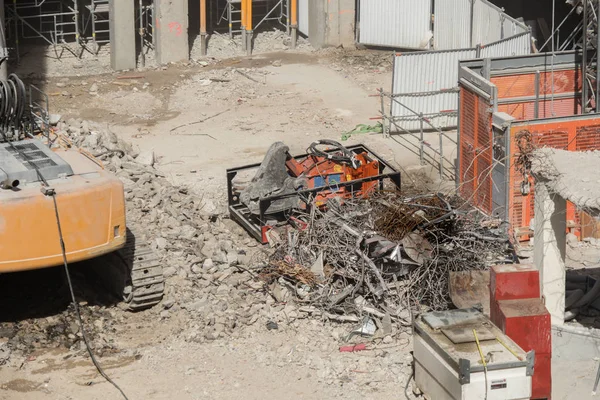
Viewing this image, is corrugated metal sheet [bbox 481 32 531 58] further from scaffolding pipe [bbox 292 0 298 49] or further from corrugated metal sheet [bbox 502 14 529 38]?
scaffolding pipe [bbox 292 0 298 49]

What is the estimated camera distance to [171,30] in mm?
28578

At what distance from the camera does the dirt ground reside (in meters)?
13.0

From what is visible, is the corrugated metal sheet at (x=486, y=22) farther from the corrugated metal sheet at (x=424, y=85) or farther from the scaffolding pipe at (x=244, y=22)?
the scaffolding pipe at (x=244, y=22)

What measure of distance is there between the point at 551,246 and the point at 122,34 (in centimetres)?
1692

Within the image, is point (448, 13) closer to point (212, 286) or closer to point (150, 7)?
point (150, 7)

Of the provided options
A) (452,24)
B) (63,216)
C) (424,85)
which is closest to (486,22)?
(452,24)

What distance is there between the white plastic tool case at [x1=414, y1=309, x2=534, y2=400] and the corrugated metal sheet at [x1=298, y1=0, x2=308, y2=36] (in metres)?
19.6

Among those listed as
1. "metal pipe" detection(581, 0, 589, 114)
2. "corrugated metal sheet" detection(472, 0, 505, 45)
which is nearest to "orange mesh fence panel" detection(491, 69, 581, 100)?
"metal pipe" detection(581, 0, 589, 114)

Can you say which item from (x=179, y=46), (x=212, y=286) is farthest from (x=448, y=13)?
(x=212, y=286)

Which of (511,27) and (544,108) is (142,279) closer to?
(544,108)

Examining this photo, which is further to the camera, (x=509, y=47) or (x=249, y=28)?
(x=249, y=28)

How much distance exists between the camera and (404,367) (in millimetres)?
13297

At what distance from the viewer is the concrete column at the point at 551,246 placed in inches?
536

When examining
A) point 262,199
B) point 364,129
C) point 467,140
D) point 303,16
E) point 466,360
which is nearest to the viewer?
point 466,360
